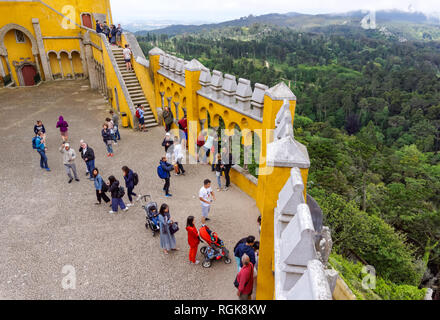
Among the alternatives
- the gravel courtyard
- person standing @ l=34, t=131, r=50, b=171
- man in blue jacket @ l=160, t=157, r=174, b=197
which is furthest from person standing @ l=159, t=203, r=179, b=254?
person standing @ l=34, t=131, r=50, b=171

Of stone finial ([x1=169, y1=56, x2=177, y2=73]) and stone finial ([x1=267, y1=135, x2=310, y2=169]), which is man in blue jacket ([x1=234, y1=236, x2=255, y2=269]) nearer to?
stone finial ([x1=267, y1=135, x2=310, y2=169])

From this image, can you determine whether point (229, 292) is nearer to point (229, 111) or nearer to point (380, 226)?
point (229, 111)

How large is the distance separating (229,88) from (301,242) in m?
7.81

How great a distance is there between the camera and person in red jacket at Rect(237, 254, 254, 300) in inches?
232

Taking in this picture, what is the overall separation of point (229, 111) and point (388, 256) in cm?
1626

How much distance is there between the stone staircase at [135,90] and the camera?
1672 centimetres

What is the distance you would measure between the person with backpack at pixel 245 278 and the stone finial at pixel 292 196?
2050 millimetres

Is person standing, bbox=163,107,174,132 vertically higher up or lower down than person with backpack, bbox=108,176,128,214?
higher up

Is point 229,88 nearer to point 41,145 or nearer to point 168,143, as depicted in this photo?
point 168,143

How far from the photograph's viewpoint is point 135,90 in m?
18.0

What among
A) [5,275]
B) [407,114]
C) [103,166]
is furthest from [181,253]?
[407,114]

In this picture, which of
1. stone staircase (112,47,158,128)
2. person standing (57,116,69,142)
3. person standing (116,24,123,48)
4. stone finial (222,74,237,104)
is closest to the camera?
stone finial (222,74,237,104)

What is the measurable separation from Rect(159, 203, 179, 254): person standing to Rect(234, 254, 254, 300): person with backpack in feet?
7.52

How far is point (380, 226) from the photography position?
2112 centimetres
